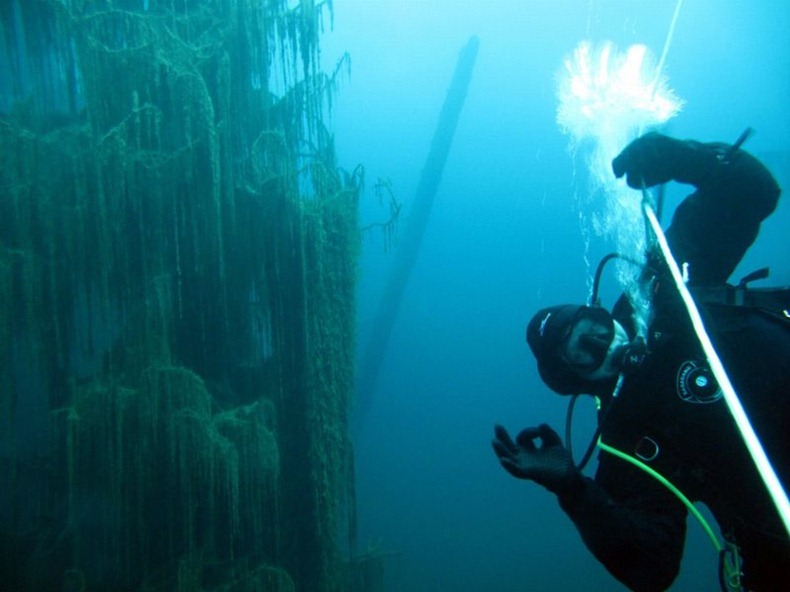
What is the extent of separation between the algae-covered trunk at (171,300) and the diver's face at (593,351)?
358cm

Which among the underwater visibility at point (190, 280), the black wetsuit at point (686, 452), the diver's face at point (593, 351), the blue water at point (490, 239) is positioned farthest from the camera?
the blue water at point (490, 239)

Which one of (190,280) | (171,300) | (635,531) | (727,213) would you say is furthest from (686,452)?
(190,280)

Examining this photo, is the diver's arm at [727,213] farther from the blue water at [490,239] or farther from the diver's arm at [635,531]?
the blue water at [490,239]

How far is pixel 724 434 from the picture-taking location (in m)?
1.51

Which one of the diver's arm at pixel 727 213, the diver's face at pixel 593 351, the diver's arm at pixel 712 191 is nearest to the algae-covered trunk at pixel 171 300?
the diver's face at pixel 593 351

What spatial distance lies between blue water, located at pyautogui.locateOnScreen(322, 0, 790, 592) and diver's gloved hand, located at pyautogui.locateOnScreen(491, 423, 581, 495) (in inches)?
654

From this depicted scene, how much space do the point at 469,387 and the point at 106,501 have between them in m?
29.2

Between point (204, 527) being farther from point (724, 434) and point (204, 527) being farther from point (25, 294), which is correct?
point (724, 434)

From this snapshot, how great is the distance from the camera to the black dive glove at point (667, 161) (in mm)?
2004

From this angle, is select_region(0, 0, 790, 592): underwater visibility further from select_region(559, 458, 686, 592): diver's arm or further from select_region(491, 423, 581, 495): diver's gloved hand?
select_region(559, 458, 686, 592): diver's arm

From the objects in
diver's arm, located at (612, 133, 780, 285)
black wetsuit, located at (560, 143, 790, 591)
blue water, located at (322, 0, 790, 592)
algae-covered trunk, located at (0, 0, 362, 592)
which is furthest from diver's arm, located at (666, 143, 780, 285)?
blue water, located at (322, 0, 790, 592)

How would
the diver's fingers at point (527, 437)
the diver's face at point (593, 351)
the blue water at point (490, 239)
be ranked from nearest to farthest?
the diver's fingers at point (527, 437) → the diver's face at point (593, 351) → the blue water at point (490, 239)

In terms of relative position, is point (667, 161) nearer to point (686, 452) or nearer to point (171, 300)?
point (686, 452)

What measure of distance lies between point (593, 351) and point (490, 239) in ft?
109
